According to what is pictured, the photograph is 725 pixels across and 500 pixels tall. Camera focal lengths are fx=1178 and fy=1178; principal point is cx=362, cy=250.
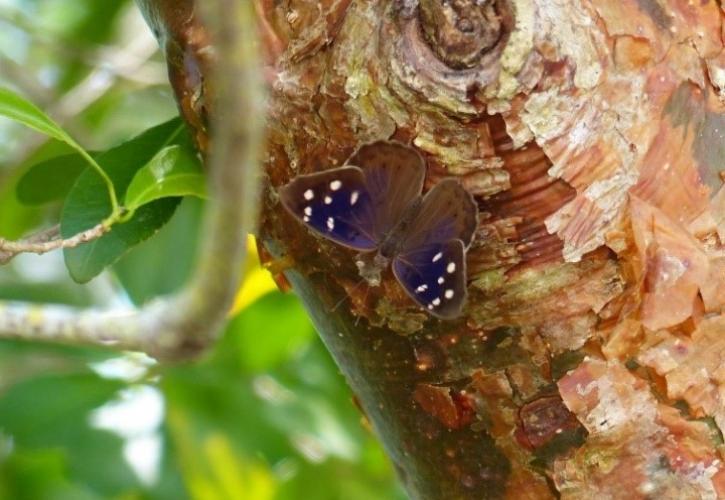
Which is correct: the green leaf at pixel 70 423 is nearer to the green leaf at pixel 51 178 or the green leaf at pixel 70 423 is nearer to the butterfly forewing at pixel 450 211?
the green leaf at pixel 51 178

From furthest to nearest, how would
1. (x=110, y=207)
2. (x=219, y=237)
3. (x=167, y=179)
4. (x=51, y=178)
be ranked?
(x=51, y=178) → (x=110, y=207) → (x=167, y=179) → (x=219, y=237)

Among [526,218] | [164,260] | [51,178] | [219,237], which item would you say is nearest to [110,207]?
[51,178]

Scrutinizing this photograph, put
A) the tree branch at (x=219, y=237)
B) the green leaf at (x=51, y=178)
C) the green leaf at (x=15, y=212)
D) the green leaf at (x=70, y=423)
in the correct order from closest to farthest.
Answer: the tree branch at (x=219, y=237)
the green leaf at (x=51, y=178)
the green leaf at (x=70, y=423)
the green leaf at (x=15, y=212)

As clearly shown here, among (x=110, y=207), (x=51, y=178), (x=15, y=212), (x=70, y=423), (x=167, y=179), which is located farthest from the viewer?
(x=15, y=212)

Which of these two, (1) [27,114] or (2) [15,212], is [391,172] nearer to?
(1) [27,114]

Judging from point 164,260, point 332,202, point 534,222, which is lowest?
point 534,222

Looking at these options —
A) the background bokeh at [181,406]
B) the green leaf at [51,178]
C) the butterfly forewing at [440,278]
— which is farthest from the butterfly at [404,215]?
the background bokeh at [181,406]

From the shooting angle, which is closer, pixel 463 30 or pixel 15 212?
pixel 463 30
